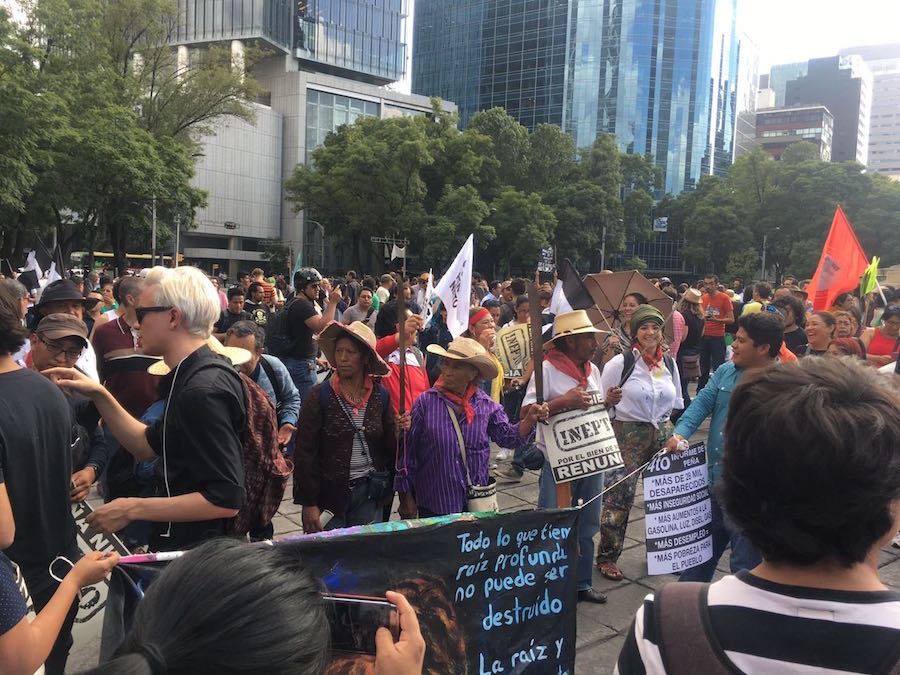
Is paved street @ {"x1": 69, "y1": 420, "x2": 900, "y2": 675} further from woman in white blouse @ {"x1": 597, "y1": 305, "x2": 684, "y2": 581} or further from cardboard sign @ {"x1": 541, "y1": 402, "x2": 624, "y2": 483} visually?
cardboard sign @ {"x1": 541, "y1": 402, "x2": 624, "y2": 483}

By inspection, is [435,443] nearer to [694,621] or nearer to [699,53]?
[694,621]

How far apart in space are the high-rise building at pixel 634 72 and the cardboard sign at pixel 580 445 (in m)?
73.0

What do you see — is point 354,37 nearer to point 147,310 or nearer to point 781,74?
point 147,310

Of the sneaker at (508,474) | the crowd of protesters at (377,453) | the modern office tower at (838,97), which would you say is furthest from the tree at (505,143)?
the modern office tower at (838,97)

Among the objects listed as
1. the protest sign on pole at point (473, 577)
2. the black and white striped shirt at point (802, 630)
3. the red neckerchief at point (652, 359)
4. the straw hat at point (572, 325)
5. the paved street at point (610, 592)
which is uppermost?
the straw hat at point (572, 325)

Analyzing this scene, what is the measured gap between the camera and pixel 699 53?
73.2m

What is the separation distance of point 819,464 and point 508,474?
6.14m

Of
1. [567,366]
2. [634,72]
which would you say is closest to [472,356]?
[567,366]

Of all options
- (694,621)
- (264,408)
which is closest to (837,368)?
(694,621)

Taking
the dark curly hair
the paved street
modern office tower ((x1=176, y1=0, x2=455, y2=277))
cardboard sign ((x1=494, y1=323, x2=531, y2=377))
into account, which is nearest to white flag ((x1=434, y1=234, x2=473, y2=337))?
cardboard sign ((x1=494, y1=323, x2=531, y2=377))

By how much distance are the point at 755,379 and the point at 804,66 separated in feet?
648

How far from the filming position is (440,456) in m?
3.68

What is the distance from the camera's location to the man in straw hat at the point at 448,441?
368cm

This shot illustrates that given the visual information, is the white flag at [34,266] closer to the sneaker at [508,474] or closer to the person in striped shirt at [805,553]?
the sneaker at [508,474]
